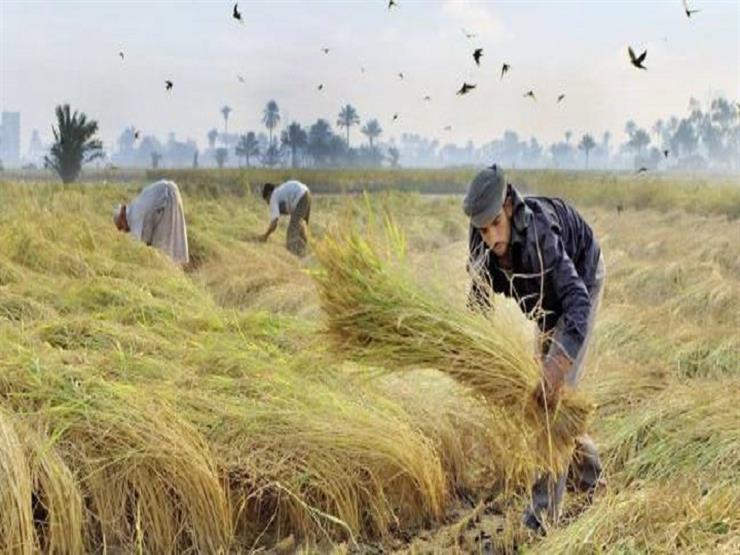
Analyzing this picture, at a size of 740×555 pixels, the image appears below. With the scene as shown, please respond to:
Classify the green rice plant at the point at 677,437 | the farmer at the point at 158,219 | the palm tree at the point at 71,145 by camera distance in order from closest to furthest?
the green rice plant at the point at 677,437
the farmer at the point at 158,219
the palm tree at the point at 71,145

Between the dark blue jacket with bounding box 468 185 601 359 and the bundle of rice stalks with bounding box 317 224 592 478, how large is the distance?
0.52 ft

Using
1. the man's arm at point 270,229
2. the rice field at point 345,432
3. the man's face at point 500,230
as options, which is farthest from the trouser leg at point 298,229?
the man's face at point 500,230

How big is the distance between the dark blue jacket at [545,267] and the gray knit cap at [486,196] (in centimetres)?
10

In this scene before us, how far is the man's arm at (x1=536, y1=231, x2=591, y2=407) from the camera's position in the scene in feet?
8.80

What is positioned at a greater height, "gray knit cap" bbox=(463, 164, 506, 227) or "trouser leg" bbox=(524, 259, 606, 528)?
"gray knit cap" bbox=(463, 164, 506, 227)

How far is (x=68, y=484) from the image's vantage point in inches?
110

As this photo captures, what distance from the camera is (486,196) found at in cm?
265

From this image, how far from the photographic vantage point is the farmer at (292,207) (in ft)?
33.1

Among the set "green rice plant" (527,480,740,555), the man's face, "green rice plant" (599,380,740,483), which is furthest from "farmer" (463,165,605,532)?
"green rice plant" (599,380,740,483)

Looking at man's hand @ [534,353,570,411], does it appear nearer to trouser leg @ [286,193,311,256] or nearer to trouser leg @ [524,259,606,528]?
trouser leg @ [524,259,606,528]

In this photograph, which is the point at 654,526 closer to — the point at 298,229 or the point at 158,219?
the point at 158,219

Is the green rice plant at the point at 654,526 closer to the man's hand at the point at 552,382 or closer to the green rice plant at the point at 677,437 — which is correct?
the man's hand at the point at 552,382

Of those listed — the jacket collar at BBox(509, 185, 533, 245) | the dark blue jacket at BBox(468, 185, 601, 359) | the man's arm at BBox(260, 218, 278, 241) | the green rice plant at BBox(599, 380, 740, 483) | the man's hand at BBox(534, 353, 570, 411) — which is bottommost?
the green rice plant at BBox(599, 380, 740, 483)

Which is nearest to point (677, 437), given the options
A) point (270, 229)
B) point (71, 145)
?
point (270, 229)
